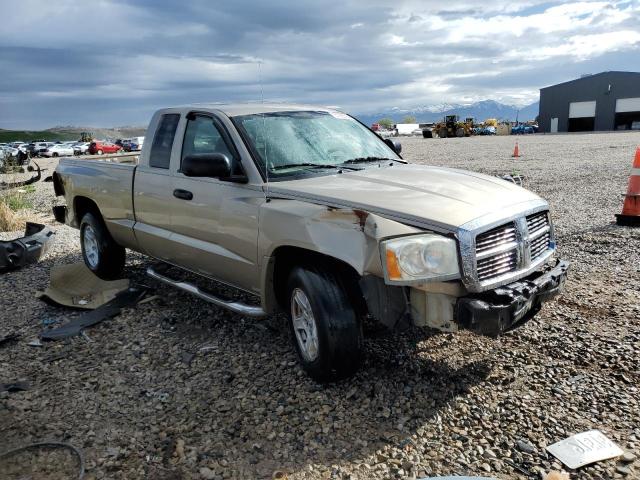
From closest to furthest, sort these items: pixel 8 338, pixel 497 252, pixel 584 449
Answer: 1. pixel 584 449
2. pixel 497 252
3. pixel 8 338

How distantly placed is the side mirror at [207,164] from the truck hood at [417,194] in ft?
1.17

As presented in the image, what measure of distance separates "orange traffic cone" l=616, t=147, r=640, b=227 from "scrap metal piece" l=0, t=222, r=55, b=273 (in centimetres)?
799

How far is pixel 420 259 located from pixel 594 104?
71424mm

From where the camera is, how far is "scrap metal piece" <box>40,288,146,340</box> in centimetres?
457

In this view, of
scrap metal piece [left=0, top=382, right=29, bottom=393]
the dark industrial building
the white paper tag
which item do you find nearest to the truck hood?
the white paper tag

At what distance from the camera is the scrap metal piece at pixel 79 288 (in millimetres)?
5324

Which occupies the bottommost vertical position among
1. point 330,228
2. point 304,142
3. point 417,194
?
point 330,228

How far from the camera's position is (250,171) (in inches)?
153

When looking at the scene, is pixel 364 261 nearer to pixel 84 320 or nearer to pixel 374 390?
pixel 374 390

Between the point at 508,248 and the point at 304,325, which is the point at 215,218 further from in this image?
the point at 508,248

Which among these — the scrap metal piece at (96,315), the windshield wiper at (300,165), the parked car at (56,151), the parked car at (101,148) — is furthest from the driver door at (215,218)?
the parked car at (56,151)

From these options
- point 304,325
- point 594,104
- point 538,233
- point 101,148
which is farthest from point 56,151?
point 594,104

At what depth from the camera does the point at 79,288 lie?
5.71 meters

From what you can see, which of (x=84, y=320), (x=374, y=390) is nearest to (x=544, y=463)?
(x=374, y=390)
